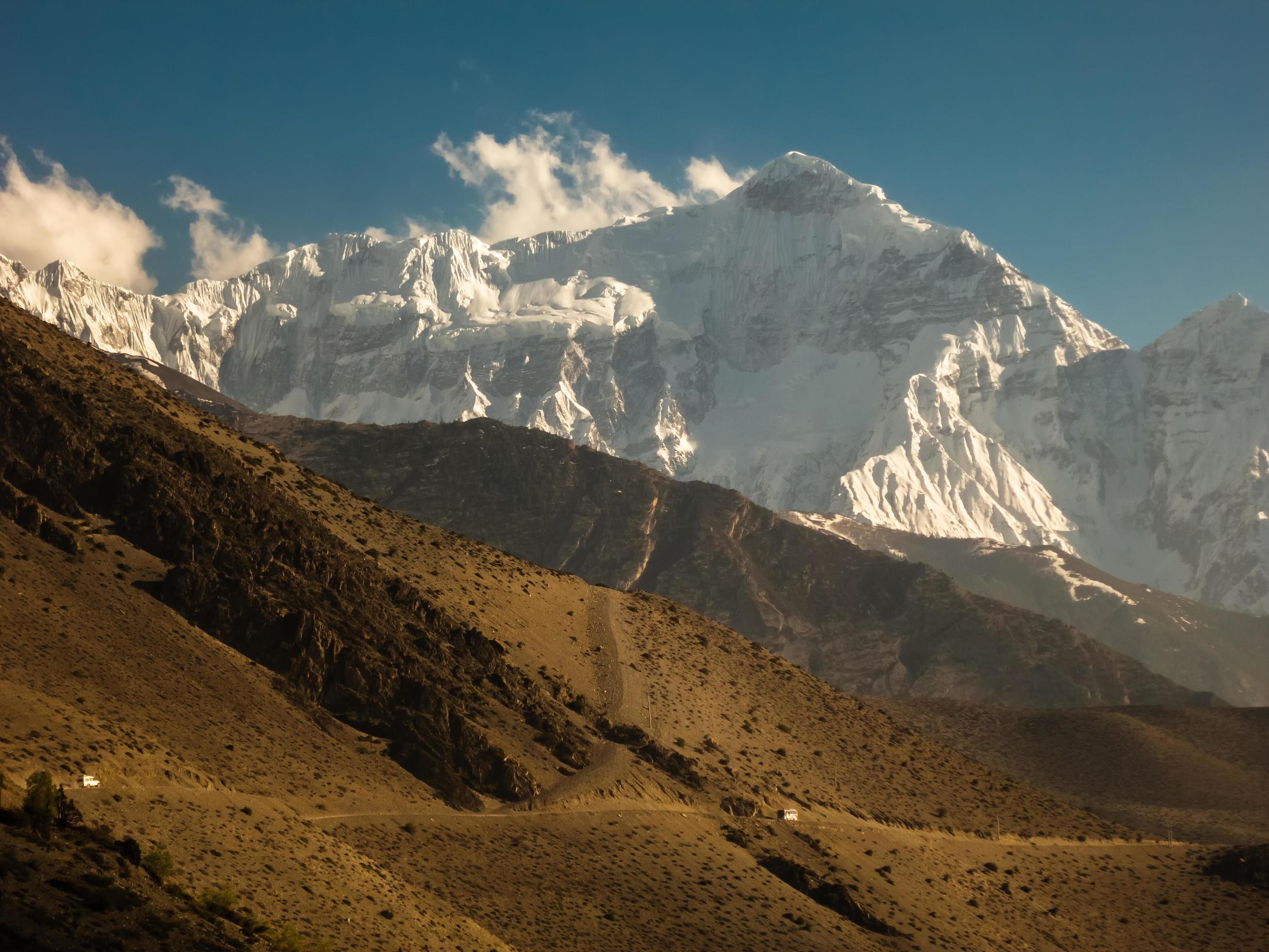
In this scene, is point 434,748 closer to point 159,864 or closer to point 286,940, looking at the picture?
point 159,864

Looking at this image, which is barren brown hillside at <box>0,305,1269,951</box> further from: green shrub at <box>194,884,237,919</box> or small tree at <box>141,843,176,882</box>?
small tree at <box>141,843,176,882</box>

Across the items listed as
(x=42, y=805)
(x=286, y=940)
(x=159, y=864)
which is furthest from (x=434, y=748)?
(x=42, y=805)

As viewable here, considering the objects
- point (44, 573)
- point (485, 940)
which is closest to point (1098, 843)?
point (485, 940)

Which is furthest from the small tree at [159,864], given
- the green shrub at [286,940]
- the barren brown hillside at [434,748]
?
the green shrub at [286,940]

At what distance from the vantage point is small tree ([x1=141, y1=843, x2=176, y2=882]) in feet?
132

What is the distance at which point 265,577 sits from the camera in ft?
237

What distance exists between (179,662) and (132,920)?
2791 centimetres

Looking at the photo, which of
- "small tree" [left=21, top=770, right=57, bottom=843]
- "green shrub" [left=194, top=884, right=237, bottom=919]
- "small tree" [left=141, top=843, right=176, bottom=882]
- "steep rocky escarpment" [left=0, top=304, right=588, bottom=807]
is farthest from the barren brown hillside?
"small tree" [left=21, top=770, right=57, bottom=843]

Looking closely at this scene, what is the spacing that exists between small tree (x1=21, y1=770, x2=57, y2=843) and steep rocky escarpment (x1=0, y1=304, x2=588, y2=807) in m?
25.9

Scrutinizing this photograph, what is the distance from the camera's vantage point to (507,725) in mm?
73375

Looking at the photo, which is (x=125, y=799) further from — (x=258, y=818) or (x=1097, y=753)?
(x=1097, y=753)

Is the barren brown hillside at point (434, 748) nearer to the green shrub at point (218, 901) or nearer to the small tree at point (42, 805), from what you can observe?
the green shrub at point (218, 901)

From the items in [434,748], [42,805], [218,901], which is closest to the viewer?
[42,805]

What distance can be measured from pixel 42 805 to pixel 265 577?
33420mm
